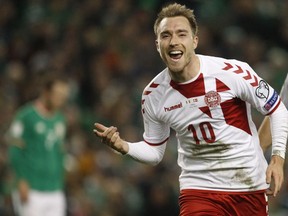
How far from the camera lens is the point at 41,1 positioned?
15.5 m

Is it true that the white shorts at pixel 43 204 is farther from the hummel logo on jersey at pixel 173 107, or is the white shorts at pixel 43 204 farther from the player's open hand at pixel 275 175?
the player's open hand at pixel 275 175

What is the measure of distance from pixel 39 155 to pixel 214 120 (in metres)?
4.35

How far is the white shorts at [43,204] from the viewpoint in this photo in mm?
9859

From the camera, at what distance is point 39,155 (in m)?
9.95

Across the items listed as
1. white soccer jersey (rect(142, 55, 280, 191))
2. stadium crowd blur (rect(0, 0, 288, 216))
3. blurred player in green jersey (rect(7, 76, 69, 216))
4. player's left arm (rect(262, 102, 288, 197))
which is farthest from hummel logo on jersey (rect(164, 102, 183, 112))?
stadium crowd blur (rect(0, 0, 288, 216))

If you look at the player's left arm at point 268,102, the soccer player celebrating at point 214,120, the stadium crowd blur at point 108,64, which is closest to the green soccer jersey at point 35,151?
the stadium crowd blur at point 108,64

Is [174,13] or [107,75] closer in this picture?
[174,13]

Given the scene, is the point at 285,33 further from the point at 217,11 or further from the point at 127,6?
the point at 127,6

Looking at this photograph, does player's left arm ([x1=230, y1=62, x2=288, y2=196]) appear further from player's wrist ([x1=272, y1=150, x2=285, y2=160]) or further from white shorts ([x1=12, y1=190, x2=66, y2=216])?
white shorts ([x1=12, y1=190, x2=66, y2=216])

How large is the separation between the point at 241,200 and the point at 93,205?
5.58m

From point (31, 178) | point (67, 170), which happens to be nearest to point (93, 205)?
point (67, 170)

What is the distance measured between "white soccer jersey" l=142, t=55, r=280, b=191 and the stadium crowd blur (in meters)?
5.06

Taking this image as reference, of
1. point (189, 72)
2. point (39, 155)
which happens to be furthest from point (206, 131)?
point (39, 155)

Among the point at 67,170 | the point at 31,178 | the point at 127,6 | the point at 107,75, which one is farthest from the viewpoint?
the point at 127,6
